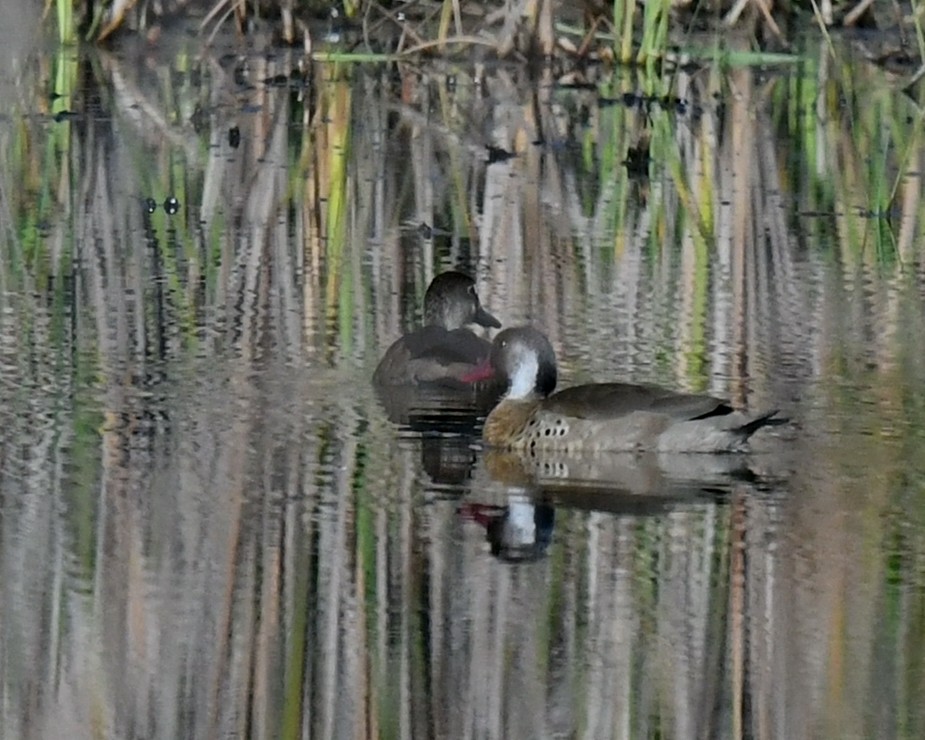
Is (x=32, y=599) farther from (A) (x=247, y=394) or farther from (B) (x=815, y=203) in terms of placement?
(B) (x=815, y=203)

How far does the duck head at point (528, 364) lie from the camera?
7230 mm

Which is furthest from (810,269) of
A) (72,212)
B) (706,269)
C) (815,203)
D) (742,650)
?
(742,650)

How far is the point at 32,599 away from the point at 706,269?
482cm

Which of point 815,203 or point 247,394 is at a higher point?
point 815,203

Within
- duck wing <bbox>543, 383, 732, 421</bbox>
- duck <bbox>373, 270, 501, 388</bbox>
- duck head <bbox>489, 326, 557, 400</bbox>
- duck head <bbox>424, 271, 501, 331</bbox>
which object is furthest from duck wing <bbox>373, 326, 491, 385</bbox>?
duck wing <bbox>543, 383, 732, 421</bbox>

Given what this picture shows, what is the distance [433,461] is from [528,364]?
0.60 m

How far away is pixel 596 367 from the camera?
7.86 metres

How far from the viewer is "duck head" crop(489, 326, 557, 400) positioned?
23.7 feet

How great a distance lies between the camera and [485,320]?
335 inches

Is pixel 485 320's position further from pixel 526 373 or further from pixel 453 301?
pixel 526 373

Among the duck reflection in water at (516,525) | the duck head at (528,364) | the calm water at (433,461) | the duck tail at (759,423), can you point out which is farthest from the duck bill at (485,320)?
the duck reflection in water at (516,525)

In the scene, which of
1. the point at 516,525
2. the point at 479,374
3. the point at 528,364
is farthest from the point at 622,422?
the point at 479,374

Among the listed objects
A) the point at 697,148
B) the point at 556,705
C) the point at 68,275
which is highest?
the point at 697,148

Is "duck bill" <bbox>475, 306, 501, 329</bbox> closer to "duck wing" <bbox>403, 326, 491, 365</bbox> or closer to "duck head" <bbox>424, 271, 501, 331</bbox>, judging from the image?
"duck head" <bbox>424, 271, 501, 331</bbox>
